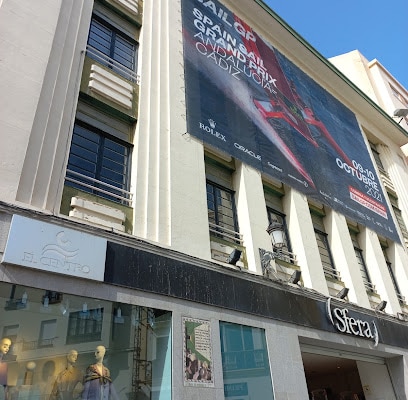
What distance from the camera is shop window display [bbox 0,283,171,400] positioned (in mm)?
5234

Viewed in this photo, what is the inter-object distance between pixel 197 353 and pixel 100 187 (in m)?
3.62

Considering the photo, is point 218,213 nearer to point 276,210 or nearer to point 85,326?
point 276,210

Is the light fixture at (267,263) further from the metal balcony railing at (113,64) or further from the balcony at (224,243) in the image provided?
the metal balcony railing at (113,64)

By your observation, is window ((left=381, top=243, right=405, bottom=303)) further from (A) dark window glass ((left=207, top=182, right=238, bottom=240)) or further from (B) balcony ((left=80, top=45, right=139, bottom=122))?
(B) balcony ((left=80, top=45, right=139, bottom=122))

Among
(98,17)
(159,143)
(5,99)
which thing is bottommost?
(5,99)

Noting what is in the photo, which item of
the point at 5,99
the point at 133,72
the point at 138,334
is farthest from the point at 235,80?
the point at 138,334

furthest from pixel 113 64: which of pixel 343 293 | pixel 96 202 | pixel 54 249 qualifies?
pixel 343 293

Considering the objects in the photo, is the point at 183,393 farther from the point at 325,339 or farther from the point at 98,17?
the point at 98,17

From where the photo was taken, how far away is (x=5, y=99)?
645 centimetres

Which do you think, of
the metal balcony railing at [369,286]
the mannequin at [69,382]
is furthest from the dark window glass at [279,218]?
the mannequin at [69,382]

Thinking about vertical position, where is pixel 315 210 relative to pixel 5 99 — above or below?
above

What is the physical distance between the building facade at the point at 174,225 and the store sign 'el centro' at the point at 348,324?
0.18 ft

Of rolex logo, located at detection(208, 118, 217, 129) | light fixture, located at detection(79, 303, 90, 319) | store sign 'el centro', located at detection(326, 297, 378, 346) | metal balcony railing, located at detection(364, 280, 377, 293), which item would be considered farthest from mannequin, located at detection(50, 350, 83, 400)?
metal balcony railing, located at detection(364, 280, 377, 293)

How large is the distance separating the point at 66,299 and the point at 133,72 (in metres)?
6.02
